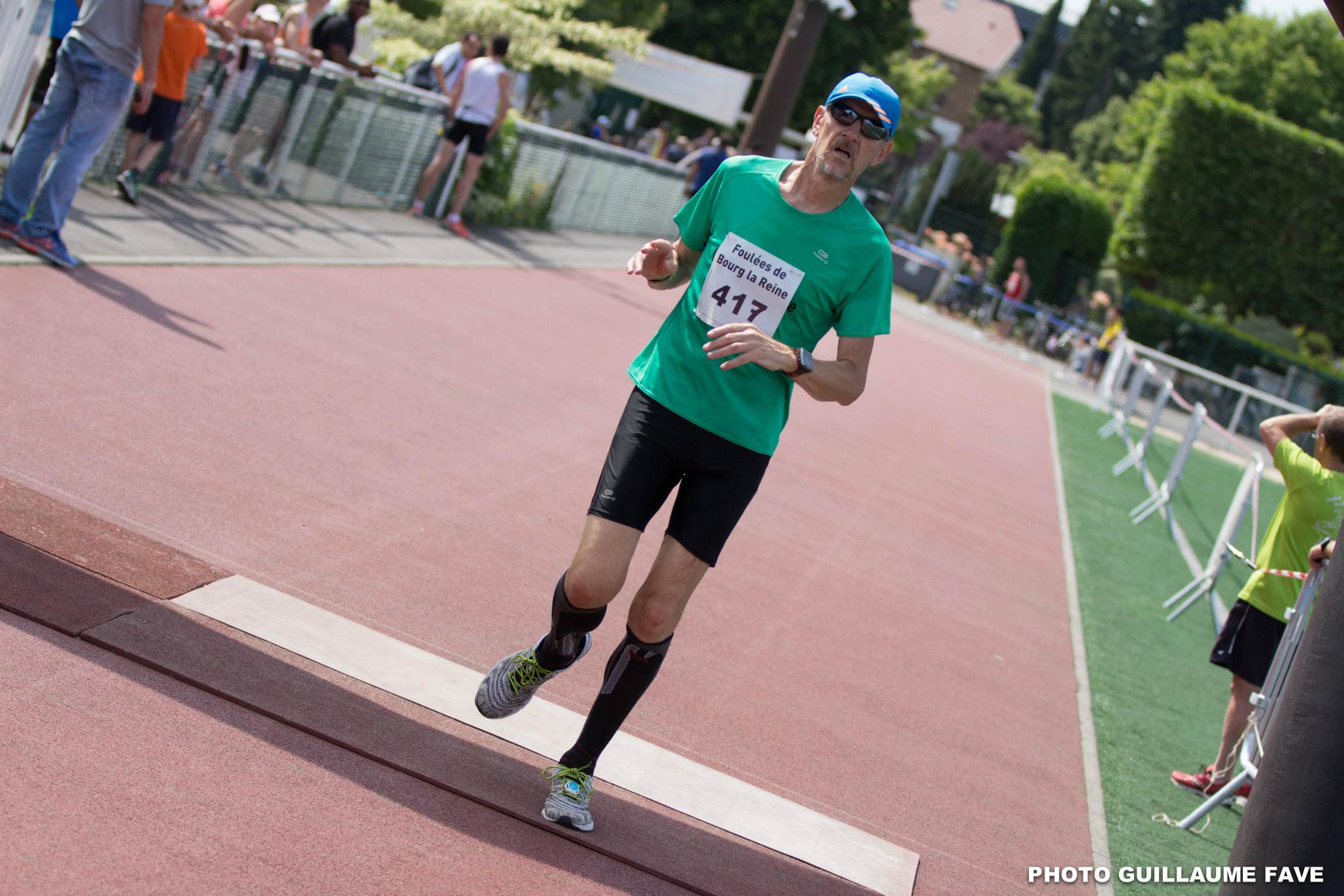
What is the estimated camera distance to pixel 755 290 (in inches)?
168

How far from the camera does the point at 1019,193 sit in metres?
41.5

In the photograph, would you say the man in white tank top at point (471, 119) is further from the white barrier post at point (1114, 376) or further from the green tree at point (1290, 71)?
the green tree at point (1290, 71)

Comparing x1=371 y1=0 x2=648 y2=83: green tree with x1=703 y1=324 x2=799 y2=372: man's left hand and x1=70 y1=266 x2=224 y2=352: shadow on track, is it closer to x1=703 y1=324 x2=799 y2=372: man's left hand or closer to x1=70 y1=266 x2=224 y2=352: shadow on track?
x1=70 y1=266 x2=224 y2=352: shadow on track

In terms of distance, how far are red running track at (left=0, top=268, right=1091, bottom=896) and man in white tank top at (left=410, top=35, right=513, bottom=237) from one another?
14.2 ft

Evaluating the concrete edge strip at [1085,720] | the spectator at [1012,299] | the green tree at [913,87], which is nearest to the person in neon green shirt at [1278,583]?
the concrete edge strip at [1085,720]

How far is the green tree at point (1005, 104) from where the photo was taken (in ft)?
321

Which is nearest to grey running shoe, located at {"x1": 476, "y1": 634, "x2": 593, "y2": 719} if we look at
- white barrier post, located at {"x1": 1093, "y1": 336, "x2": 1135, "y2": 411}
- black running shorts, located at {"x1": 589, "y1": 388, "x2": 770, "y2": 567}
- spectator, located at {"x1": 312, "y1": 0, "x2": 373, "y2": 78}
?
black running shorts, located at {"x1": 589, "y1": 388, "x2": 770, "y2": 567}

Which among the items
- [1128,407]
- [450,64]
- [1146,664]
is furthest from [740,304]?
[1128,407]

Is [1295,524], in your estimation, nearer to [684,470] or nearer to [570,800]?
[684,470]

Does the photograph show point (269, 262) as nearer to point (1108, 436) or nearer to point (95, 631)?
point (95, 631)

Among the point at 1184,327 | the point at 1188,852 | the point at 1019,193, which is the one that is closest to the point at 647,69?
the point at 1019,193

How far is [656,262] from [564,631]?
1184mm

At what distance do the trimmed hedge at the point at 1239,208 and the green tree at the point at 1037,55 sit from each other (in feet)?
281

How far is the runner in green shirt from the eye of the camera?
4172mm
